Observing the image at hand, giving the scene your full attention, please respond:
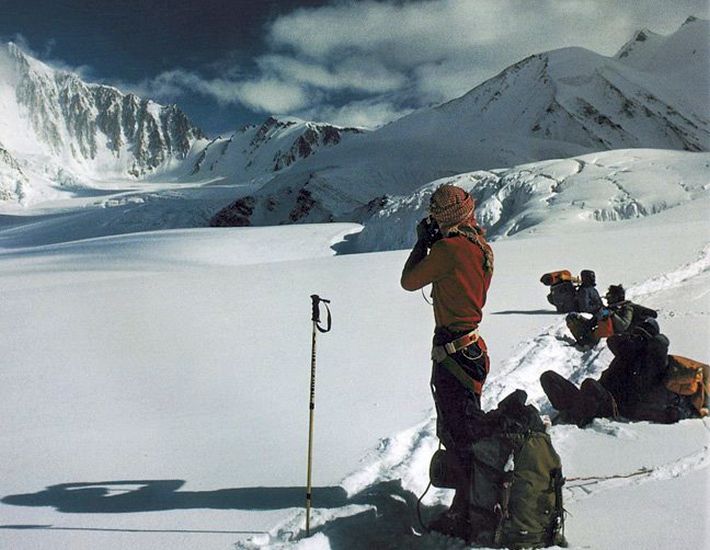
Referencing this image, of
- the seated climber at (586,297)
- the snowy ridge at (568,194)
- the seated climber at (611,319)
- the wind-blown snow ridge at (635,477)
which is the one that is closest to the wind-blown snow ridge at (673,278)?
the seated climber at (586,297)

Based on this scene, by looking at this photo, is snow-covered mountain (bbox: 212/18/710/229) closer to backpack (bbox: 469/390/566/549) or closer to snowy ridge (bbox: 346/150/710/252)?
snowy ridge (bbox: 346/150/710/252)

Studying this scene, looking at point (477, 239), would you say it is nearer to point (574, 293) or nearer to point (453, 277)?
point (453, 277)

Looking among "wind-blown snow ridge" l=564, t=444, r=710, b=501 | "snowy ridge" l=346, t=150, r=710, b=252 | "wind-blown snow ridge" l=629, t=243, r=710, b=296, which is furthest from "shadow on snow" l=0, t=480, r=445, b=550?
"snowy ridge" l=346, t=150, r=710, b=252

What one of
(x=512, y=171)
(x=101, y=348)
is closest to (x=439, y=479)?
(x=101, y=348)

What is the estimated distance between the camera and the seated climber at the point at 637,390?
4531 mm

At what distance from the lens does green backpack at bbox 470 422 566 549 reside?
3061 millimetres

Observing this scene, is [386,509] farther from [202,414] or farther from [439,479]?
[202,414]

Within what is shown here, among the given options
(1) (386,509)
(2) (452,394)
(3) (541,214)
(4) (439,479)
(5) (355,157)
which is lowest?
(1) (386,509)

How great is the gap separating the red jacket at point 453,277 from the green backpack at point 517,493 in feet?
2.31

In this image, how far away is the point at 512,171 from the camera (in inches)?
1507

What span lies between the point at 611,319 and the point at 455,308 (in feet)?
8.59

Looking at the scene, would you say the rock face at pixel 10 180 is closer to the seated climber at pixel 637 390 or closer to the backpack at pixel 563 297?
the backpack at pixel 563 297

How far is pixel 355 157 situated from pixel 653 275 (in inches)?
2690

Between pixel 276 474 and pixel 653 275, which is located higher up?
pixel 653 275
